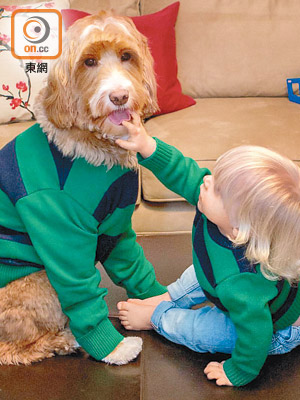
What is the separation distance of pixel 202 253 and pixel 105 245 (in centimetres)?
28

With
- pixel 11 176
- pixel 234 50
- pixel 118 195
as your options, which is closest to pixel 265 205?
pixel 118 195

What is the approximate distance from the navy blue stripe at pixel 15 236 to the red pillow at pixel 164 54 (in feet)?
4.01

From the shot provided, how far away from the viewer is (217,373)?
4.01 feet

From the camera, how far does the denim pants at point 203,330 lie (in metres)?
1.28

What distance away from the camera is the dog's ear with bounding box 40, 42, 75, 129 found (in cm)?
112

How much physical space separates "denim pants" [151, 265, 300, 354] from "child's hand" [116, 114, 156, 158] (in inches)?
17.5

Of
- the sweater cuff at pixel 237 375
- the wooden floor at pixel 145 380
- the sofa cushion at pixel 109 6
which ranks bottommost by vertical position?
the wooden floor at pixel 145 380

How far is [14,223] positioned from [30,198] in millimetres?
119

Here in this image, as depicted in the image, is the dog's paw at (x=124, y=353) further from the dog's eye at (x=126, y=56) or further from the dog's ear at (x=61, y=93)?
the dog's eye at (x=126, y=56)

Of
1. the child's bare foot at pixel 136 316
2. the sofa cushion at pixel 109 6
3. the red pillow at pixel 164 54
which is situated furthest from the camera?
the sofa cushion at pixel 109 6

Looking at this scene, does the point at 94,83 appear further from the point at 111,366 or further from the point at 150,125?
the point at 150,125

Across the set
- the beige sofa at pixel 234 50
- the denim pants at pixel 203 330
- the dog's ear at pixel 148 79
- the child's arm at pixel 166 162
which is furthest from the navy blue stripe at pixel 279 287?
the beige sofa at pixel 234 50

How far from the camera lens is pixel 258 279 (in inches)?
46.0

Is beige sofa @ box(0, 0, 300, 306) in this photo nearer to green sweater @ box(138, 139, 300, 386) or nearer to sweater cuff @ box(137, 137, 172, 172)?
sweater cuff @ box(137, 137, 172, 172)
